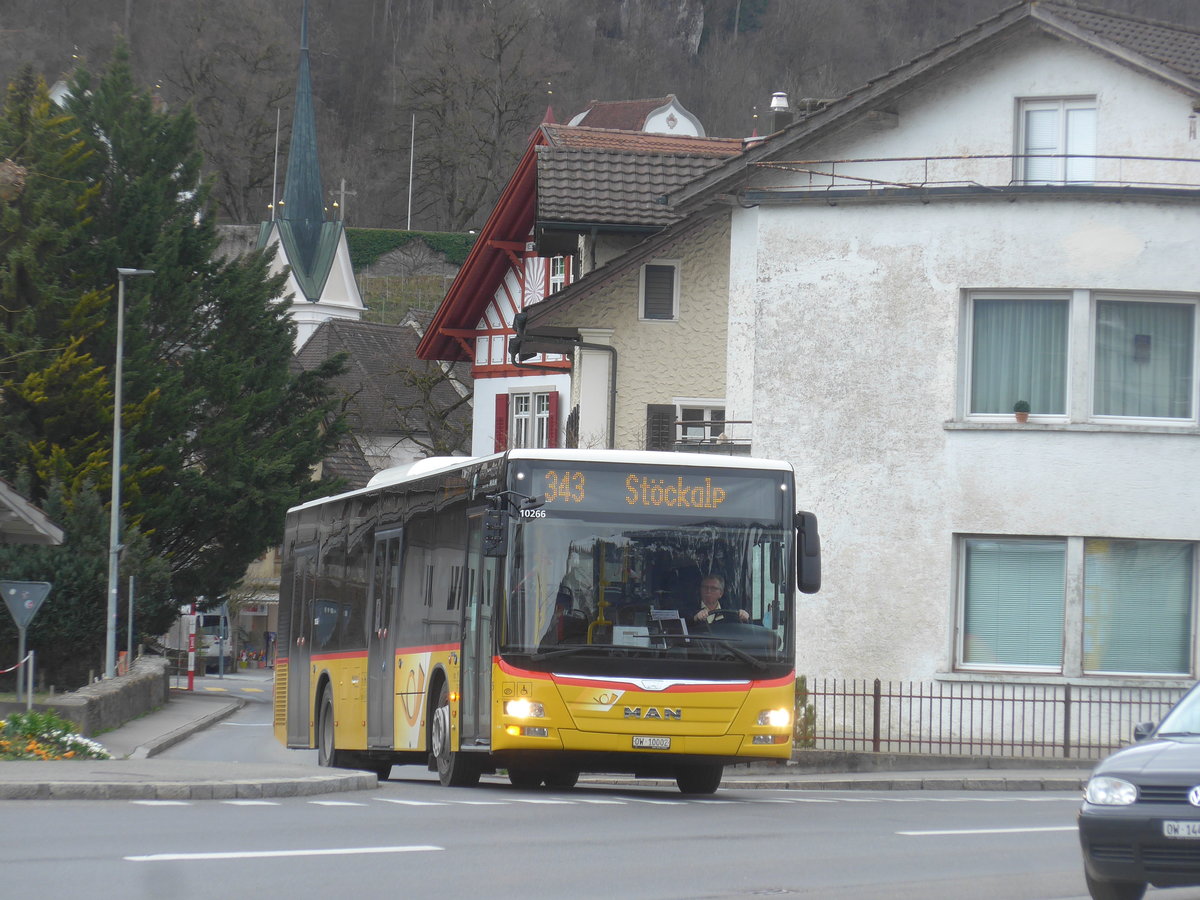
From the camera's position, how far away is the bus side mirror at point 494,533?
50.5ft

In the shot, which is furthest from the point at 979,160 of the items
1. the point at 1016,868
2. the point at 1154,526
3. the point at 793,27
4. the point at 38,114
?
the point at 793,27

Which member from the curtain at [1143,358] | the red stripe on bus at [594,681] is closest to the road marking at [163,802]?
the red stripe on bus at [594,681]

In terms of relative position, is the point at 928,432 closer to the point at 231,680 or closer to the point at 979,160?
the point at 979,160

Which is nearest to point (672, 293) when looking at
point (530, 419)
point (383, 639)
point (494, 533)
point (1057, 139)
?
point (530, 419)

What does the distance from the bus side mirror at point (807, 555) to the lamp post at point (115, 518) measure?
27687 mm

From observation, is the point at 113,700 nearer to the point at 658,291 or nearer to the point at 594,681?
the point at 658,291

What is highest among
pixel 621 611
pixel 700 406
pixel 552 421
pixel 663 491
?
pixel 700 406

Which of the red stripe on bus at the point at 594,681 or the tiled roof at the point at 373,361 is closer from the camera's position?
the red stripe on bus at the point at 594,681

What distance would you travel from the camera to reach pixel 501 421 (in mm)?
42000

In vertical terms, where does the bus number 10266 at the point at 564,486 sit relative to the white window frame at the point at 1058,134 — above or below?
below

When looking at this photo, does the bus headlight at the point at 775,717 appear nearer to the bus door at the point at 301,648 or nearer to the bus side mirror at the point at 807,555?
the bus side mirror at the point at 807,555

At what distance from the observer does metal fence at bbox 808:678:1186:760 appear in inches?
950

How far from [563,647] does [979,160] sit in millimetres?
13386

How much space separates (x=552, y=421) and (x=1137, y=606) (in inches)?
633
